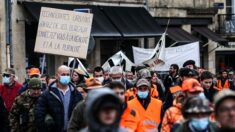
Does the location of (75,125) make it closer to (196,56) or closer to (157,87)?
(157,87)

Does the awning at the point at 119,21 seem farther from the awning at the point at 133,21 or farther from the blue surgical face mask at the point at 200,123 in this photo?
the blue surgical face mask at the point at 200,123

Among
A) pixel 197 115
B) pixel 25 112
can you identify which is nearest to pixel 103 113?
pixel 197 115

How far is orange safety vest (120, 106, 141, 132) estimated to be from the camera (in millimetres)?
8719

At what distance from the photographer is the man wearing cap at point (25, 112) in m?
10.0

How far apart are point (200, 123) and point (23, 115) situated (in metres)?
4.84

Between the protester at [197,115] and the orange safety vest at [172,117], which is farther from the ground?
the protester at [197,115]

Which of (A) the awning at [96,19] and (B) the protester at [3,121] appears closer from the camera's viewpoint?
(B) the protester at [3,121]

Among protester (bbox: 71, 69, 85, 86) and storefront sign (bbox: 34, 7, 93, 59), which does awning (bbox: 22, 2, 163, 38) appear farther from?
protester (bbox: 71, 69, 85, 86)

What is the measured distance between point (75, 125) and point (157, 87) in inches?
232

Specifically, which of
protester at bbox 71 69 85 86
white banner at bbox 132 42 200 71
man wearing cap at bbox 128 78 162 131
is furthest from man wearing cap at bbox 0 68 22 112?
white banner at bbox 132 42 200 71

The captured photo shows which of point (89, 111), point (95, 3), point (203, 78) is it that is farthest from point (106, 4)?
point (89, 111)

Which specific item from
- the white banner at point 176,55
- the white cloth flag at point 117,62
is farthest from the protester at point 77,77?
the white banner at point 176,55

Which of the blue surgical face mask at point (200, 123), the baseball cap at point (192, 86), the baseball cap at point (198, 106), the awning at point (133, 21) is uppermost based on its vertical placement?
the awning at point (133, 21)

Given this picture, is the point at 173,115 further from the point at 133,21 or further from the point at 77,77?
the point at 133,21
